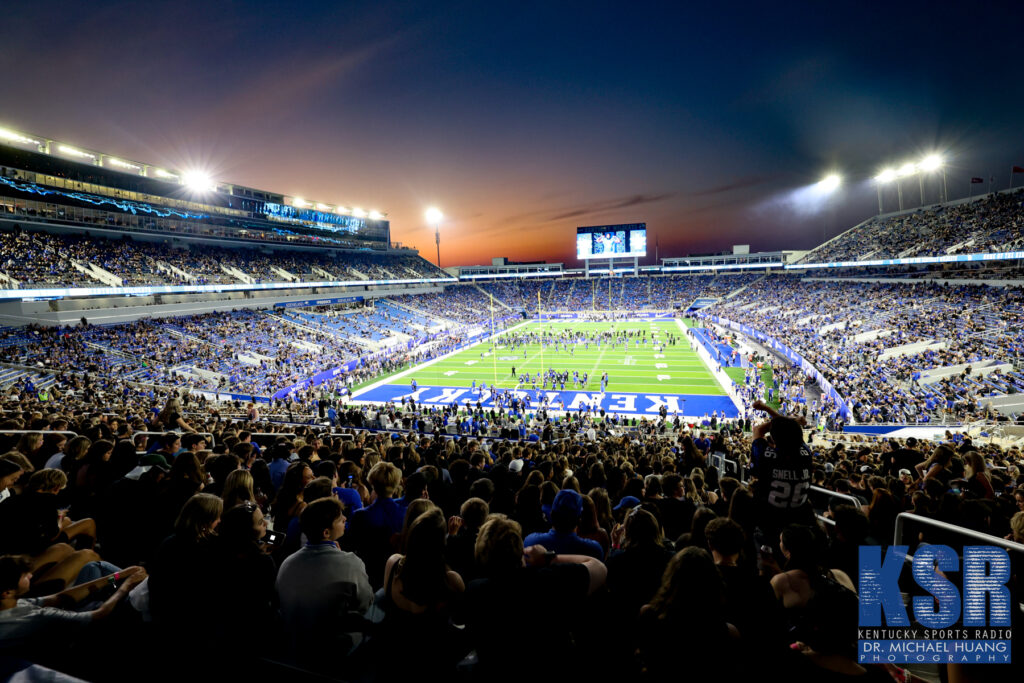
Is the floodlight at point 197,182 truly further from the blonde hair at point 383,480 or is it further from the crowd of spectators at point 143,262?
the blonde hair at point 383,480

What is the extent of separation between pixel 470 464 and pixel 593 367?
1222 inches

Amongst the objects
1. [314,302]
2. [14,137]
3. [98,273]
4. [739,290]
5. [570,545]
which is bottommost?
[570,545]

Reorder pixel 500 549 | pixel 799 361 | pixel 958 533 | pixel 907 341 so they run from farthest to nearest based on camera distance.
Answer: pixel 799 361 < pixel 907 341 < pixel 958 533 < pixel 500 549

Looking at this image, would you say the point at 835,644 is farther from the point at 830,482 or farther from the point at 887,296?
the point at 887,296

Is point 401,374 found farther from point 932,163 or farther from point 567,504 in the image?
point 932,163

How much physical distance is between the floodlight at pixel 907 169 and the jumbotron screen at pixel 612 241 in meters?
34.5

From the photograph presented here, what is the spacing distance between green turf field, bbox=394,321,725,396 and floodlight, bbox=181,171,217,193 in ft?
120

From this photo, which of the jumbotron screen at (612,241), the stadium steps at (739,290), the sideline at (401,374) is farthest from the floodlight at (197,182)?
the stadium steps at (739,290)

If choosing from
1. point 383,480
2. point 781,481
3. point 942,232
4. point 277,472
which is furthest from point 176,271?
point 942,232

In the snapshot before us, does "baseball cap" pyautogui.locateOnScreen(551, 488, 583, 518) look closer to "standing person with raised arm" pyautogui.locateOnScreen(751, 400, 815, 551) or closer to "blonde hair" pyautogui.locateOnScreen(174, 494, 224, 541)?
"standing person with raised arm" pyautogui.locateOnScreen(751, 400, 815, 551)

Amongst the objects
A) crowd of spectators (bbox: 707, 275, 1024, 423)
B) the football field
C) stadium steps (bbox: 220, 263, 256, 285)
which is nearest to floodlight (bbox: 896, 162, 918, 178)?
crowd of spectators (bbox: 707, 275, 1024, 423)

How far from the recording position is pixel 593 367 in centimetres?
3800

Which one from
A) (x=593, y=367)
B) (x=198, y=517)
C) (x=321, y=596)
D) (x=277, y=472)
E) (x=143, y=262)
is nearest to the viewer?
(x=321, y=596)

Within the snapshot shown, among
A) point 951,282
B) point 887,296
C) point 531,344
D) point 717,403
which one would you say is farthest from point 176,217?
point 951,282
